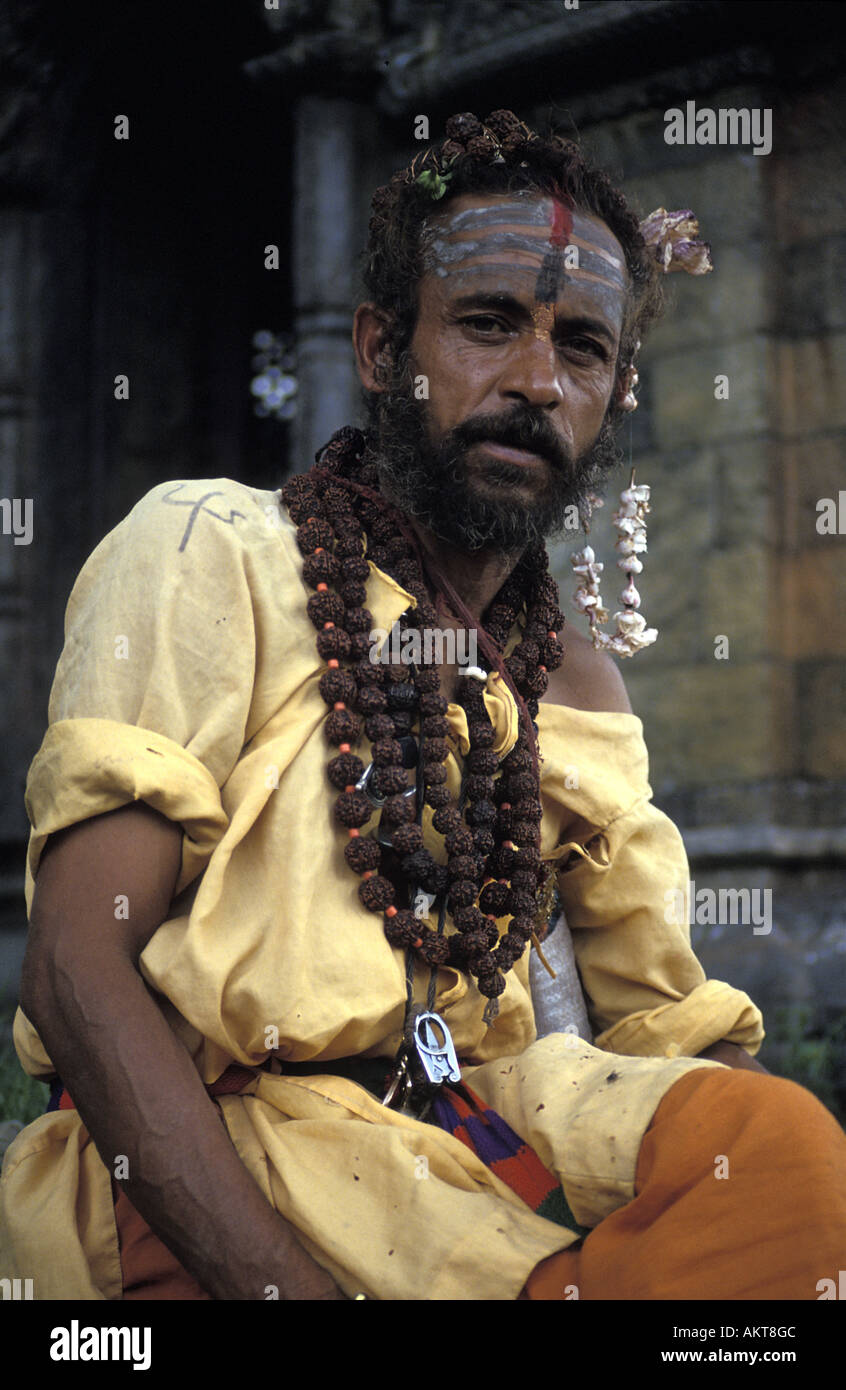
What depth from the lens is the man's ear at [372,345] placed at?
257cm

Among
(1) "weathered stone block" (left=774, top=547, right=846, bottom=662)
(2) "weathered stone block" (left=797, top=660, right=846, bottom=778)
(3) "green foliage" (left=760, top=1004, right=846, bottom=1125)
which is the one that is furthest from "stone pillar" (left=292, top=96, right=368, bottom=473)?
(3) "green foliage" (left=760, top=1004, right=846, bottom=1125)

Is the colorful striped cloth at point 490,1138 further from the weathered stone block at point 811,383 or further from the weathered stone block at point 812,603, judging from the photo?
the weathered stone block at point 811,383

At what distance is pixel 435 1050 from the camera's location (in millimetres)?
2148

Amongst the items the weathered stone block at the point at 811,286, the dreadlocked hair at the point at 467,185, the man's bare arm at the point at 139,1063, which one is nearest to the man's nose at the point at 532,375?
the dreadlocked hair at the point at 467,185

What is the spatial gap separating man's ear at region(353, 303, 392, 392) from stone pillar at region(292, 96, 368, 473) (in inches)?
99.9

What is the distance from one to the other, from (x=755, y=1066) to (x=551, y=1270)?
0.74 meters

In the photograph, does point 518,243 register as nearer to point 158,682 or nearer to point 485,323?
point 485,323

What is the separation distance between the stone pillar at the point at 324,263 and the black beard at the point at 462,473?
2699mm

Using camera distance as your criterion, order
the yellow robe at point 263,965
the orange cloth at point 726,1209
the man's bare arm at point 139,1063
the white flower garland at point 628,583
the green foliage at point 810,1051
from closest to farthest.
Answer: the orange cloth at point 726,1209
the man's bare arm at point 139,1063
the yellow robe at point 263,965
the white flower garland at point 628,583
the green foliage at point 810,1051

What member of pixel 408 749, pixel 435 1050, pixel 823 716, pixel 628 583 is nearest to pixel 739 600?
pixel 823 716

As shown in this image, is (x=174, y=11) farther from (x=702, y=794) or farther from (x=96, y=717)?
(x=96, y=717)

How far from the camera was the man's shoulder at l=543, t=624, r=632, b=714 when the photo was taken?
105 inches

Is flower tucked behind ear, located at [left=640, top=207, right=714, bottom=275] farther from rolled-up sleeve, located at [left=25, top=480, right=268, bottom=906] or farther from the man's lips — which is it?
rolled-up sleeve, located at [left=25, top=480, right=268, bottom=906]

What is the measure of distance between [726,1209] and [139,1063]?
749mm
